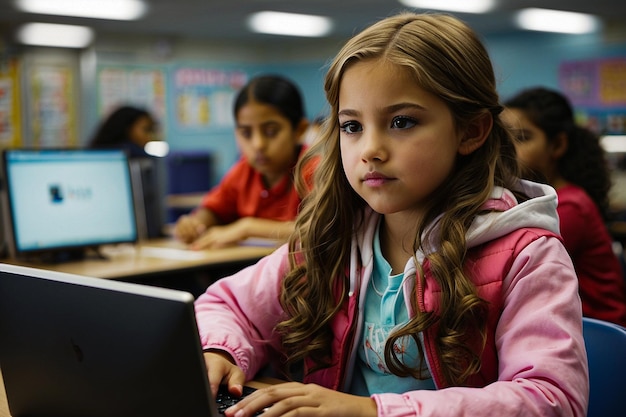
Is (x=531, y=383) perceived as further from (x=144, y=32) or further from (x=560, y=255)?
(x=144, y=32)

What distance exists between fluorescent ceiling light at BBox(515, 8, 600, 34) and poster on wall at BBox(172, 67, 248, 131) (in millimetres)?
3373

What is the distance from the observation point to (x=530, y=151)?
2.32m

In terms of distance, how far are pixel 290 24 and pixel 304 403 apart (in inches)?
276

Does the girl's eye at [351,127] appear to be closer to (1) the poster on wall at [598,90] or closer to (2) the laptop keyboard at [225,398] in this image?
(2) the laptop keyboard at [225,398]

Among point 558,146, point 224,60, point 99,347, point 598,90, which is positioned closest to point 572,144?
point 558,146

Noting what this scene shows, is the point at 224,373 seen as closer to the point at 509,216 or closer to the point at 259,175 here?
the point at 509,216

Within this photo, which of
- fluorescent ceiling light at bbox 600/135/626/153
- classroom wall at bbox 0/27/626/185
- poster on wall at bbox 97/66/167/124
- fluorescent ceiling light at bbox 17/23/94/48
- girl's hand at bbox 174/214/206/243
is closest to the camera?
girl's hand at bbox 174/214/206/243

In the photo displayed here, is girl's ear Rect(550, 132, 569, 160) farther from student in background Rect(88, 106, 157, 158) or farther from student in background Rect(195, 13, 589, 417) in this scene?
student in background Rect(88, 106, 157, 158)

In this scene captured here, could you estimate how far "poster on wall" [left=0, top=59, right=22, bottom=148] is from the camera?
751 centimetres

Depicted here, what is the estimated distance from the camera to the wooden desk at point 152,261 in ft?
7.84

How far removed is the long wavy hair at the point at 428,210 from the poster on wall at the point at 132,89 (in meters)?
7.01

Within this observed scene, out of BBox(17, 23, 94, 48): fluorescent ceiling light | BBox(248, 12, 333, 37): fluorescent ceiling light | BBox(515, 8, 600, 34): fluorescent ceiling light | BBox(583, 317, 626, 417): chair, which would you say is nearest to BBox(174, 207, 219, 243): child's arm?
BBox(583, 317, 626, 417): chair

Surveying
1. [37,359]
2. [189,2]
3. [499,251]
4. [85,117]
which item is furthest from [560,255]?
[85,117]

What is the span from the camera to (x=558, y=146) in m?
2.38
